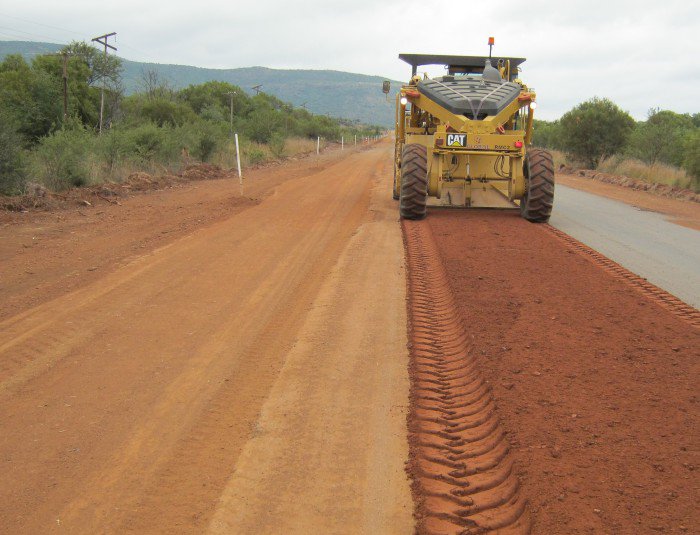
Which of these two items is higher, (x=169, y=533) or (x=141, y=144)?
(x=141, y=144)

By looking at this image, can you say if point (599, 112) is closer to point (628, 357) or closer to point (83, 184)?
point (83, 184)

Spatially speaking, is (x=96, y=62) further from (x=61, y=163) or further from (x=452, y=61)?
(x=452, y=61)

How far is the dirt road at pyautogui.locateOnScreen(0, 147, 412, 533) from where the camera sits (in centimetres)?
348

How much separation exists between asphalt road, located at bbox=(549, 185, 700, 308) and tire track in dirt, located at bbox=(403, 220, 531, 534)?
11.7ft

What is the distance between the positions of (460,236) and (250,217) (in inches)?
176

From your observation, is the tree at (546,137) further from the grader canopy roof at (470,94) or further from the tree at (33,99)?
the grader canopy roof at (470,94)

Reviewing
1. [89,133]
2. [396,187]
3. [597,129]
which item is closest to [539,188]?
[396,187]

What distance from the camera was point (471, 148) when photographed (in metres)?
13.1

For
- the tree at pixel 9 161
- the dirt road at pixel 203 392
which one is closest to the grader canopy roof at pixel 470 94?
the dirt road at pixel 203 392

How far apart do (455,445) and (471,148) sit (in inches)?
385

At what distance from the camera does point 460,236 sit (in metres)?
11.2

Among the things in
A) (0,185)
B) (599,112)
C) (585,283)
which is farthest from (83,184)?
(599,112)

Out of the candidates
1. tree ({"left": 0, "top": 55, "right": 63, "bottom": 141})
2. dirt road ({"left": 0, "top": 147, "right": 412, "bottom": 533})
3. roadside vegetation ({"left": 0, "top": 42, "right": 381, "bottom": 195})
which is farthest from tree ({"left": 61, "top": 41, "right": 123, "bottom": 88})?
dirt road ({"left": 0, "top": 147, "right": 412, "bottom": 533})

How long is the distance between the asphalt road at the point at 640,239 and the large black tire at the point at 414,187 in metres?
2.99
